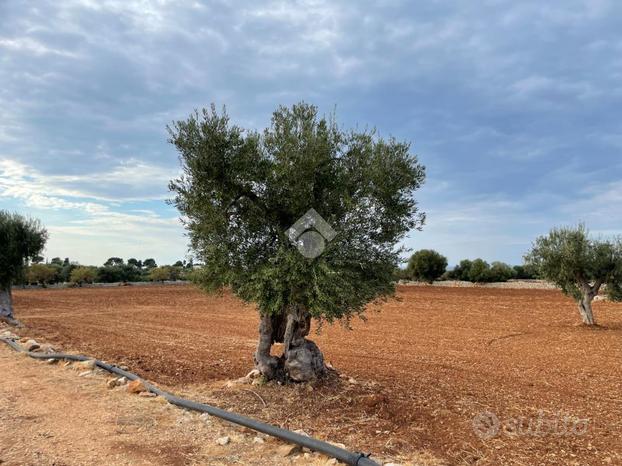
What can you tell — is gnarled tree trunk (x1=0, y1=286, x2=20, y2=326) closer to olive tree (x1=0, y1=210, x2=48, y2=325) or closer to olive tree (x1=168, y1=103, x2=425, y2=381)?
olive tree (x1=0, y1=210, x2=48, y2=325)

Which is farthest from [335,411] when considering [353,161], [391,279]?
[353,161]

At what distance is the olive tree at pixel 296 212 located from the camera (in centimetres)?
957

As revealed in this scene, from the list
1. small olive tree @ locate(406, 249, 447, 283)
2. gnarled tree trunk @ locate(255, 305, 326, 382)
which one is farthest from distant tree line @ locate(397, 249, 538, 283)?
gnarled tree trunk @ locate(255, 305, 326, 382)

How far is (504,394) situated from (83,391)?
10021 mm

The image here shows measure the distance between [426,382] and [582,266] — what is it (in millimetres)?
18542

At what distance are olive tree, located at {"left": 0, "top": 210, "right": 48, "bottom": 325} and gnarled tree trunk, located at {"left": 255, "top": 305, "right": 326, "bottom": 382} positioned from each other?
71.7 feet

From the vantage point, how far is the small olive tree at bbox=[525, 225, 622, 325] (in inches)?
1018

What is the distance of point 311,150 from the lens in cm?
958

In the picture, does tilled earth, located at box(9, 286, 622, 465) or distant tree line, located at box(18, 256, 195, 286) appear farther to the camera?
distant tree line, located at box(18, 256, 195, 286)

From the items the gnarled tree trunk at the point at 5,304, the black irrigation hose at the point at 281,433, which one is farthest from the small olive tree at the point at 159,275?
the black irrigation hose at the point at 281,433

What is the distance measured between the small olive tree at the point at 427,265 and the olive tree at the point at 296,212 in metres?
66.9

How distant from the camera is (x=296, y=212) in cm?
998

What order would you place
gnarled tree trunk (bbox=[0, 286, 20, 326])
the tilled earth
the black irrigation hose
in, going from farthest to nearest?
1. gnarled tree trunk (bbox=[0, 286, 20, 326])
2. the tilled earth
3. the black irrigation hose

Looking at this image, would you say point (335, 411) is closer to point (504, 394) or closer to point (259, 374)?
point (259, 374)
